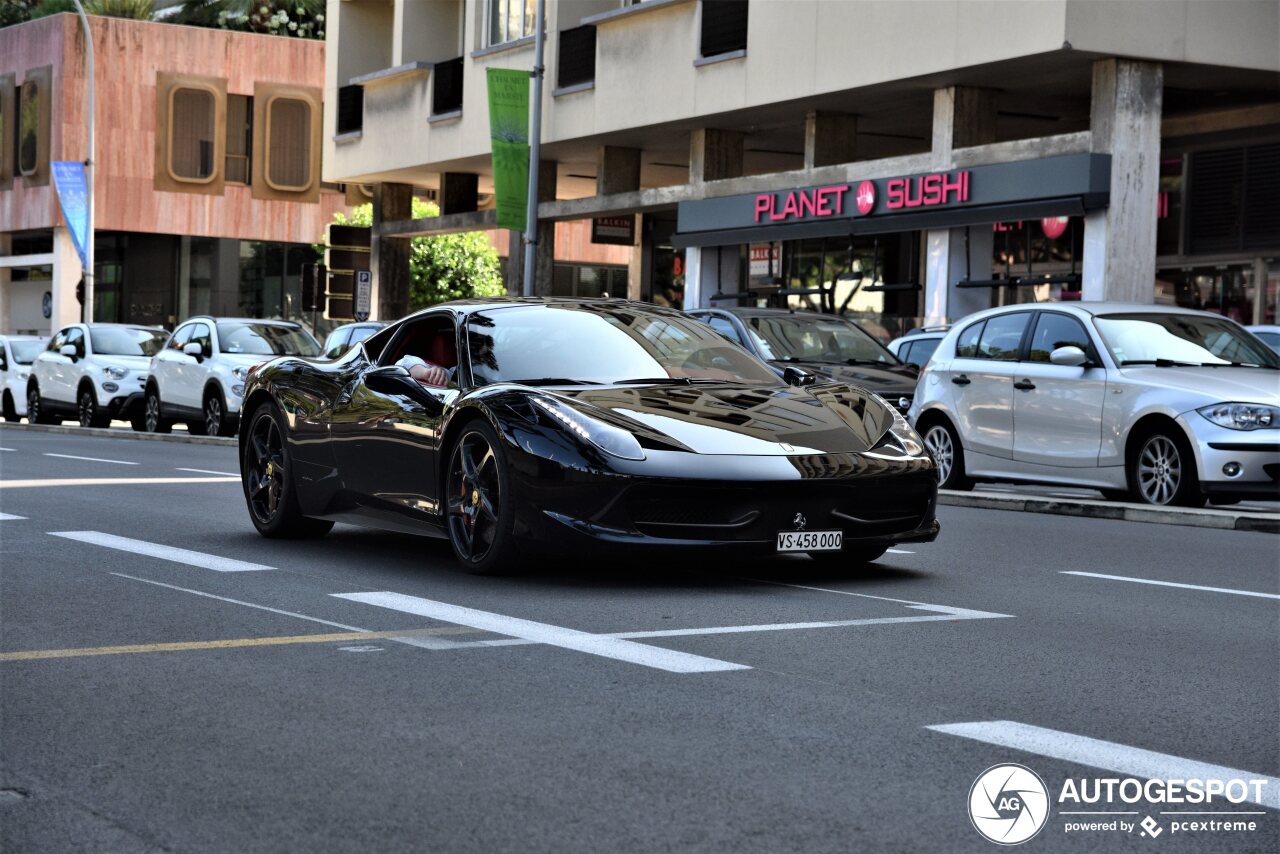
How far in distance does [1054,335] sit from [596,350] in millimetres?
6880

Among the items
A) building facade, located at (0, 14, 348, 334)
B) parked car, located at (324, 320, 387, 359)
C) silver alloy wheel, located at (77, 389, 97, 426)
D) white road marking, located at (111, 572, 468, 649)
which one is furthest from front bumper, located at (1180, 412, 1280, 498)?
building facade, located at (0, 14, 348, 334)

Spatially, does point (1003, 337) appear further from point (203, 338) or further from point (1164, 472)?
point (203, 338)

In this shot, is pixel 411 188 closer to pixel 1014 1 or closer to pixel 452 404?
pixel 1014 1

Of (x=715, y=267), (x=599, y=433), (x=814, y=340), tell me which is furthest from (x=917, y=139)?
(x=599, y=433)

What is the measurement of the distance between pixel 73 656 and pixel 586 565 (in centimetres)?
334

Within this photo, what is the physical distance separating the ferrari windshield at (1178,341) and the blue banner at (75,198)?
35455 millimetres

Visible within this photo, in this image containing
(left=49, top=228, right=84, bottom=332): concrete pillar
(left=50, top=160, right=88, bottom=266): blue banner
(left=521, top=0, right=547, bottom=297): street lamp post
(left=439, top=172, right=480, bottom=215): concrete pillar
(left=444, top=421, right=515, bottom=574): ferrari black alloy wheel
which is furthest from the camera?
(left=49, top=228, right=84, bottom=332): concrete pillar

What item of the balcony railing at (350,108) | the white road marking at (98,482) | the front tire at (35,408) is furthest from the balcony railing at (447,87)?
the white road marking at (98,482)

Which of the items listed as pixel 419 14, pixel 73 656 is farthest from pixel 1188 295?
pixel 73 656

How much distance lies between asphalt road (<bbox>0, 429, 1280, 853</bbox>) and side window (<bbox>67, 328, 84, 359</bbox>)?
76.4ft

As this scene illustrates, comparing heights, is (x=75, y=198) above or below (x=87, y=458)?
above

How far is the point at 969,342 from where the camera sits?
16.7m

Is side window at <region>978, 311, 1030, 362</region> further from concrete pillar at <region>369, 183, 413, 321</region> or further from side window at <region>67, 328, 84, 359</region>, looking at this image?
concrete pillar at <region>369, 183, 413, 321</region>

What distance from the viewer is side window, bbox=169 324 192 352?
2920 centimetres
